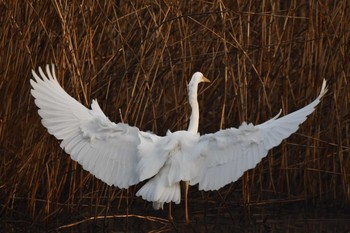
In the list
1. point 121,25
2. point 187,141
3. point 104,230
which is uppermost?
point 121,25

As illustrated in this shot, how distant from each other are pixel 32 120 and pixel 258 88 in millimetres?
1742

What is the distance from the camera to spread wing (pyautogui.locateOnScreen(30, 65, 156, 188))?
5.34 metres

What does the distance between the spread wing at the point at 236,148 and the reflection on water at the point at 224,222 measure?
484 millimetres

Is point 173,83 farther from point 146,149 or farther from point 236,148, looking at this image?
point 236,148

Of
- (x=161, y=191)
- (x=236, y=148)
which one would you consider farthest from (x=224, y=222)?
(x=236, y=148)

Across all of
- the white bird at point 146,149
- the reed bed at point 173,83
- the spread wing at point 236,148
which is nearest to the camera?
the spread wing at point 236,148

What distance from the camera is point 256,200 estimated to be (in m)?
6.75

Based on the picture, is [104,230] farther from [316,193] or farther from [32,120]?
[316,193]

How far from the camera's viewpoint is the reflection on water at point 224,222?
5.88 meters

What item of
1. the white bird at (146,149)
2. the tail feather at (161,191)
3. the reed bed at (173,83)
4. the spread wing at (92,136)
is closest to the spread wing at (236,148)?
the white bird at (146,149)

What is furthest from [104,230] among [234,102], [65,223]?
[234,102]

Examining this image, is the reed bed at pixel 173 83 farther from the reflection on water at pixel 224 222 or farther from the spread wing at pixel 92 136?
the spread wing at pixel 92 136

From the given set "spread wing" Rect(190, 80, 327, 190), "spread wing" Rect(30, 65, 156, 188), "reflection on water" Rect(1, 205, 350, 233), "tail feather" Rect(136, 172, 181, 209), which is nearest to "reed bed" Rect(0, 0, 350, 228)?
"reflection on water" Rect(1, 205, 350, 233)

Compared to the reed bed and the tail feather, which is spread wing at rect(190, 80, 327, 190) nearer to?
the tail feather
